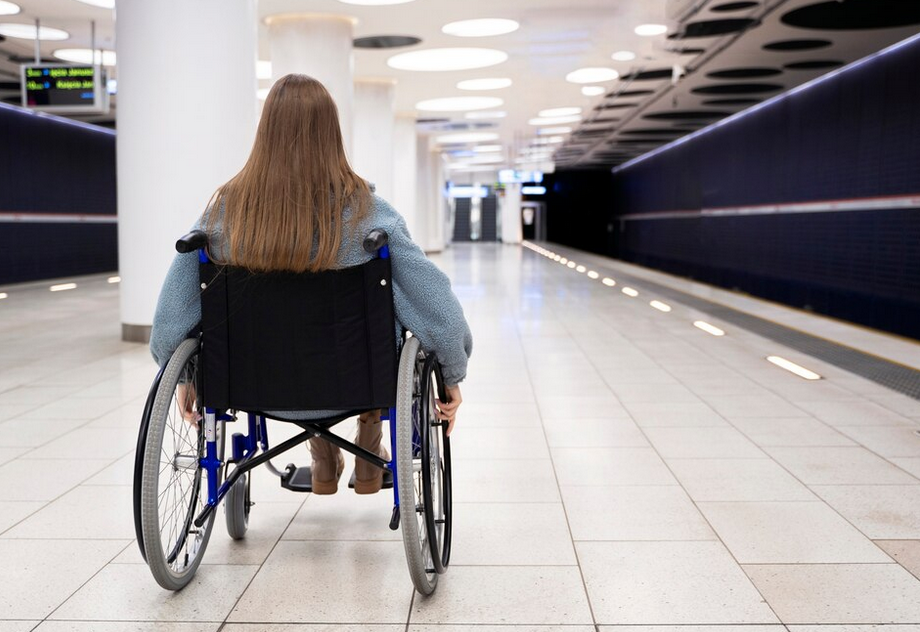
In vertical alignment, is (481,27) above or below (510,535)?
above

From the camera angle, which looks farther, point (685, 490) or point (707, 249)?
point (707, 249)

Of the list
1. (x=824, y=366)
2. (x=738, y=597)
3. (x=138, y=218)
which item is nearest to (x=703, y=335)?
(x=824, y=366)

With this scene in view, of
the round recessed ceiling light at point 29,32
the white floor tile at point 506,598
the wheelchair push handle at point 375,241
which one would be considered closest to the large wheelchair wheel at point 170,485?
the wheelchair push handle at point 375,241

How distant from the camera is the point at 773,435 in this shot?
4754 millimetres

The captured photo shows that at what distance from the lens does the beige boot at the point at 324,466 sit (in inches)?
116

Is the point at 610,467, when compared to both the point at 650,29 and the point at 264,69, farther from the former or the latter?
the point at 264,69

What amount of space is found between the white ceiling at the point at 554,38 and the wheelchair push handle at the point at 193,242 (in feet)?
26.4

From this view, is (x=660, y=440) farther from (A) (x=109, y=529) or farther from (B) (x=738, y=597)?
(A) (x=109, y=529)

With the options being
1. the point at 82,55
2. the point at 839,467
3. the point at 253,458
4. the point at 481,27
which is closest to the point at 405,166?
the point at 82,55

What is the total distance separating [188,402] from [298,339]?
0.38 metres

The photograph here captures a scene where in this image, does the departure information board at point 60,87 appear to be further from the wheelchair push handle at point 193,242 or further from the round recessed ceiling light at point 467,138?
the round recessed ceiling light at point 467,138

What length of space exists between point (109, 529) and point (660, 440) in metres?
2.65

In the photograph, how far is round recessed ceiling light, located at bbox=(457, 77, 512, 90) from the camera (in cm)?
1671

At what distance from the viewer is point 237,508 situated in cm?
303
